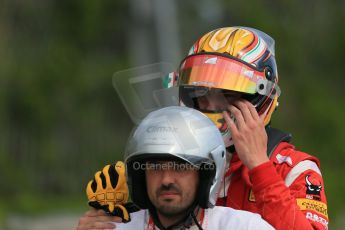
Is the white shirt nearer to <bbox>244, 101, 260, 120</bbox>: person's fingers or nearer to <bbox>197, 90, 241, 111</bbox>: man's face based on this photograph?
<bbox>244, 101, 260, 120</bbox>: person's fingers

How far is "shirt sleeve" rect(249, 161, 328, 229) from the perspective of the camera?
15.3ft

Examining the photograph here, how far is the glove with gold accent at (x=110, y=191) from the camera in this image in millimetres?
4906

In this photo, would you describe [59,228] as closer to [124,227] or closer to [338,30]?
[124,227]

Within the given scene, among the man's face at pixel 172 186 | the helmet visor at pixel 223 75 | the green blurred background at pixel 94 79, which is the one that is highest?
the green blurred background at pixel 94 79

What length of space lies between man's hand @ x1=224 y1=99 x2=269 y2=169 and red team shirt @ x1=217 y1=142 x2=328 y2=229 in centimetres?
7

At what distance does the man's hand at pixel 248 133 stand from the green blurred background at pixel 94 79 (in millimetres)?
11984

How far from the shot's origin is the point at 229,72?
16.9 ft

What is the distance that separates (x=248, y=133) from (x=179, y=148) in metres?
0.62

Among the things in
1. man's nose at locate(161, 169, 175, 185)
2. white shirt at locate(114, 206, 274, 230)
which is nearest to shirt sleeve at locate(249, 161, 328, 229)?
white shirt at locate(114, 206, 274, 230)

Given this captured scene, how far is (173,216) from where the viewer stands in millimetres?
4527

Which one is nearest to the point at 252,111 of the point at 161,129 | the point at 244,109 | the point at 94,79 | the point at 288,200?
the point at 244,109

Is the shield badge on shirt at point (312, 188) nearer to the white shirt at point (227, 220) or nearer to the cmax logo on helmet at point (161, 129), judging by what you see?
the white shirt at point (227, 220)

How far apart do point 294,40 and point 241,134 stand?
54.6 feet
